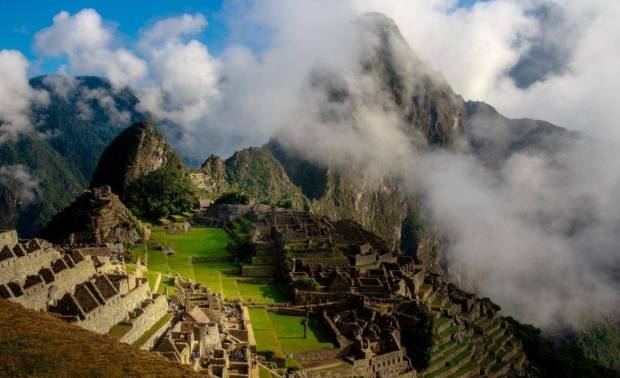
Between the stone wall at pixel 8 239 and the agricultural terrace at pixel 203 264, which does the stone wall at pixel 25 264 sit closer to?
the stone wall at pixel 8 239

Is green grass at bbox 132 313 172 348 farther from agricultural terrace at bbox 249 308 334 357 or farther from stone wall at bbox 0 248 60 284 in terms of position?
stone wall at bbox 0 248 60 284

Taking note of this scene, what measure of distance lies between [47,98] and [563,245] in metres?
144

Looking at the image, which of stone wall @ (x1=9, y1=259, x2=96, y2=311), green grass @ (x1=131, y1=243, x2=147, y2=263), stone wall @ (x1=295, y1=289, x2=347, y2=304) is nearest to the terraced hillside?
stone wall @ (x1=295, y1=289, x2=347, y2=304)

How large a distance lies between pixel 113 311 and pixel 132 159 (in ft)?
188

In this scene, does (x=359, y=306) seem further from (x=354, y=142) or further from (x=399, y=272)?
(x=354, y=142)

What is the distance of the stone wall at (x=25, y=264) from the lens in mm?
24703

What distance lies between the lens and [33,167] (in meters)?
90.3

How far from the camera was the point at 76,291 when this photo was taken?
25.4 metres

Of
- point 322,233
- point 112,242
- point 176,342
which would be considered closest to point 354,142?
point 322,233

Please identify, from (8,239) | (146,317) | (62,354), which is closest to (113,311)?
(146,317)

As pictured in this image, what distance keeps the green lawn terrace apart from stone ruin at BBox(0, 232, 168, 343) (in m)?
6.00

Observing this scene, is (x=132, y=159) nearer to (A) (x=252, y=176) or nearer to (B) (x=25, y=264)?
(A) (x=252, y=176)

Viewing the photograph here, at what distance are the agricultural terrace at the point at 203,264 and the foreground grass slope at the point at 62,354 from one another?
1443cm

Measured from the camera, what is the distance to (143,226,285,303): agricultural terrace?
4234cm
